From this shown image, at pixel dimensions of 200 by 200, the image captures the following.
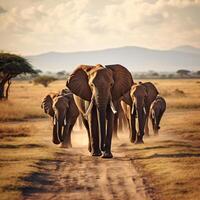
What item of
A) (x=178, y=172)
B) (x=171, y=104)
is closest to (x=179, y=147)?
(x=178, y=172)

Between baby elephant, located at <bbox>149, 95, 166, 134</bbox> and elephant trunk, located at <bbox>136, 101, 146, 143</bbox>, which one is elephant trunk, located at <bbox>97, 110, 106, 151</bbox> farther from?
baby elephant, located at <bbox>149, 95, 166, 134</bbox>

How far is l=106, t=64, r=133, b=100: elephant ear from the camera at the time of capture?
15320 mm

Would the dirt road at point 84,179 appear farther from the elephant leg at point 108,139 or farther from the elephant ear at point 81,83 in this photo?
the elephant ear at point 81,83

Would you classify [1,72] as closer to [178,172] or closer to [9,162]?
[9,162]

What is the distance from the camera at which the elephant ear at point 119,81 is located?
15.3 meters

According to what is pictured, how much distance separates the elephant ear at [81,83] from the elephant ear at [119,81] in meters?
0.80

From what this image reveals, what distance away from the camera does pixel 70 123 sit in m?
18.0

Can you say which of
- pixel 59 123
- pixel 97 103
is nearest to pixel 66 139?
pixel 59 123

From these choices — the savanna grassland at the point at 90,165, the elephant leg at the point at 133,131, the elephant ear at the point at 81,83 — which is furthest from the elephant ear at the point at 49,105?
the elephant ear at the point at 81,83

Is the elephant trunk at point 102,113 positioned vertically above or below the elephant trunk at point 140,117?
above

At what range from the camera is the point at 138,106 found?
18.5 meters

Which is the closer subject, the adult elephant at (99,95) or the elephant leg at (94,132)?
the adult elephant at (99,95)

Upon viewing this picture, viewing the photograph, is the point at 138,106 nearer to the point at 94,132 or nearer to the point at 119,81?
the point at 119,81

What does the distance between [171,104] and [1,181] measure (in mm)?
27906
